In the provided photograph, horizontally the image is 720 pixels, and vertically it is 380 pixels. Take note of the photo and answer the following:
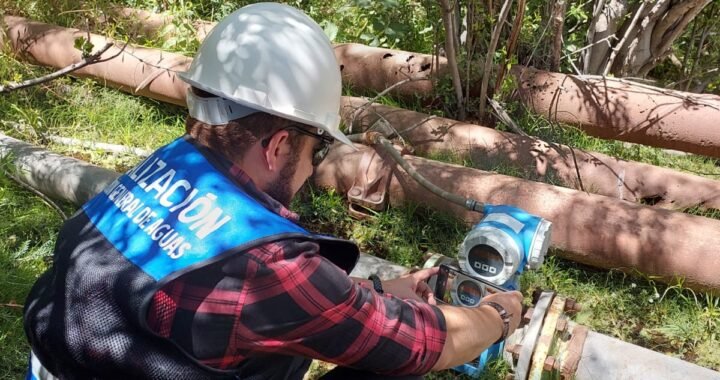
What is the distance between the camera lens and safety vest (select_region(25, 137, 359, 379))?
1426mm

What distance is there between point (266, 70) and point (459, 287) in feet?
3.68

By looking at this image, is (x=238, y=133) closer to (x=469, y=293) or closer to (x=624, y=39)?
(x=469, y=293)

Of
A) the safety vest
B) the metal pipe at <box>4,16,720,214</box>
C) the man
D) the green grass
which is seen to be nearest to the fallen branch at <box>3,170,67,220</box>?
the green grass

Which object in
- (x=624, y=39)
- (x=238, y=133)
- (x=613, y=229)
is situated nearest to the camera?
(x=238, y=133)

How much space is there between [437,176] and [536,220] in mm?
1019

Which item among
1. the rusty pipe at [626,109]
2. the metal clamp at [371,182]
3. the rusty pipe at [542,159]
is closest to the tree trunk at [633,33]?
the rusty pipe at [626,109]

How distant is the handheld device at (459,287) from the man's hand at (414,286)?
78mm

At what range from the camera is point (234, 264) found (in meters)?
1.40

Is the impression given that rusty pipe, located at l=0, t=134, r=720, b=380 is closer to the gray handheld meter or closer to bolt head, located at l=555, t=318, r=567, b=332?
bolt head, located at l=555, t=318, r=567, b=332

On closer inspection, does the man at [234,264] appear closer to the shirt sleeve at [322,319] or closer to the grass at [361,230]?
the shirt sleeve at [322,319]

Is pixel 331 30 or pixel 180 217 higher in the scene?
pixel 180 217

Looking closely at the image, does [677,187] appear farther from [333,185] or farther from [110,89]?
[110,89]

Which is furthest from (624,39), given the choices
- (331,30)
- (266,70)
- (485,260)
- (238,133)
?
(238,133)

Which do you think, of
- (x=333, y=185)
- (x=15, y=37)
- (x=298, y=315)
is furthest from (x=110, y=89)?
(x=298, y=315)
